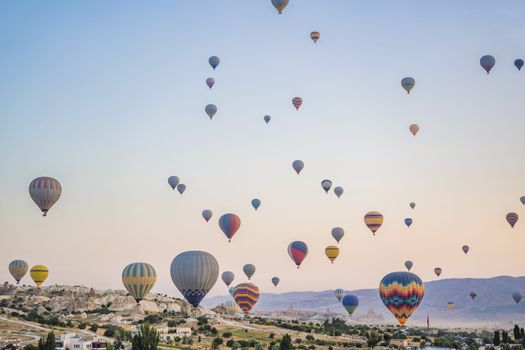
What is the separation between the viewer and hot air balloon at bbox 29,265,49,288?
109 metres

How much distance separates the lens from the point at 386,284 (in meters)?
78.4

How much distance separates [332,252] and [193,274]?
108ft

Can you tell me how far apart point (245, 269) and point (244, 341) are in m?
27.1

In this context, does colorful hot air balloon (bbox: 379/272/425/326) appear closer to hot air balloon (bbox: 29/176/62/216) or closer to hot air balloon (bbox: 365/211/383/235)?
hot air balloon (bbox: 365/211/383/235)

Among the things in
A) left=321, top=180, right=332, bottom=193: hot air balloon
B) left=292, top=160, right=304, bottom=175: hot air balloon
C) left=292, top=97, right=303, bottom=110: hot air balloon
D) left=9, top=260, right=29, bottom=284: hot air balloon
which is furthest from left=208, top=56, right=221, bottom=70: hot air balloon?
left=9, top=260, right=29, bottom=284: hot air balloon

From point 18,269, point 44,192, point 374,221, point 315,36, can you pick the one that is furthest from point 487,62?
point 18,269

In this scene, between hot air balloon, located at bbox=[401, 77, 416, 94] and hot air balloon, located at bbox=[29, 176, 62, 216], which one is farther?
hot air balloon, located at bbox=[401, 77, 416, 94]

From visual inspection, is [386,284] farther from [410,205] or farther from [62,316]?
[62,316]

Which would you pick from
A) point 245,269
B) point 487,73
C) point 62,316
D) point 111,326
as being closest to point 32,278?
point 62,316

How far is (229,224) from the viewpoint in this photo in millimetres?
83875

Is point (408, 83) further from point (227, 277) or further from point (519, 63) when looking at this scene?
point (227, 277)

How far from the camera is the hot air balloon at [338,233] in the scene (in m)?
99.0

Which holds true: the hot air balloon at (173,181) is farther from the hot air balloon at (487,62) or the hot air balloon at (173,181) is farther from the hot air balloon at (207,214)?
the hot air balloon at (487,62)

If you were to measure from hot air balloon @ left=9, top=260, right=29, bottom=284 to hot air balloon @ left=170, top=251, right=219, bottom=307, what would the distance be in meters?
48.6
